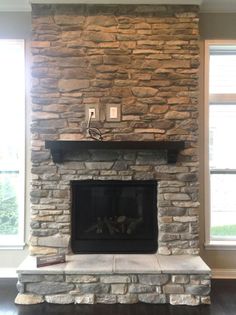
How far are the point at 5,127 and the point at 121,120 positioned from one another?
4.50 feet

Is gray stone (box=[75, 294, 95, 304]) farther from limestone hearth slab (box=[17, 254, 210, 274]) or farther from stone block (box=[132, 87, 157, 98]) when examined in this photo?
stone block (box=[132, 87, 157, 98])

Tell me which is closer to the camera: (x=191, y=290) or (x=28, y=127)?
(x=191, y=290)

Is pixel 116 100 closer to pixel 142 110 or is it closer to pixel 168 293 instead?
pixel 142 110

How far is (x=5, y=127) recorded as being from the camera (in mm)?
3854

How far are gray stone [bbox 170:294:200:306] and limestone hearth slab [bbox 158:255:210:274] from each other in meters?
0.22

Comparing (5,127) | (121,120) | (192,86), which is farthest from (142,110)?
(5,127)

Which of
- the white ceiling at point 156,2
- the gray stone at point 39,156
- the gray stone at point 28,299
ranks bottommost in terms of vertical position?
the gray stone at point 28,299

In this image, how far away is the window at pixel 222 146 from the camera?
12.7 ft

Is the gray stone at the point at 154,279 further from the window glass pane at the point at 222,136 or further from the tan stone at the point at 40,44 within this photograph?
the tan stone at the point at 40,44

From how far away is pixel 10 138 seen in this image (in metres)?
3.86

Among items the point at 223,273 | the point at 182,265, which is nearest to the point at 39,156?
the point at 182,265

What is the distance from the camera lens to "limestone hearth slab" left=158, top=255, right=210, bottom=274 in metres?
3.05

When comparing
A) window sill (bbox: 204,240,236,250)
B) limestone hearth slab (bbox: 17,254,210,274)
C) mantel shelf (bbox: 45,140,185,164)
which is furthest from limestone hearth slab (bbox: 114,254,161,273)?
mantel shelf (bbox: 45,140,185,164)

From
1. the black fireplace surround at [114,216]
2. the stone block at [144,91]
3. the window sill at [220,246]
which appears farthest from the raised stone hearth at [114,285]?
the stone block at [144,91]
